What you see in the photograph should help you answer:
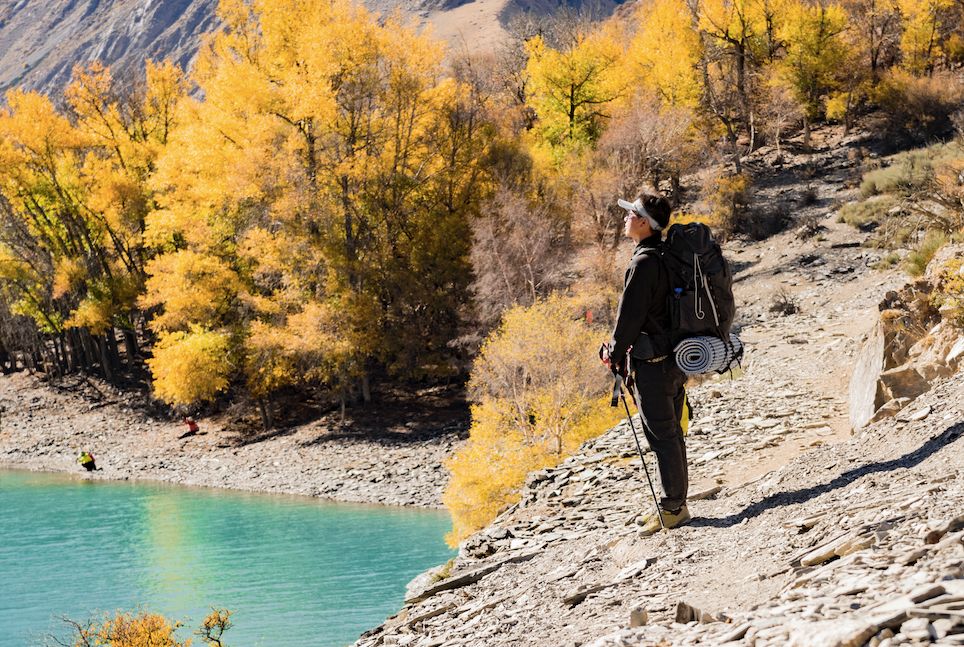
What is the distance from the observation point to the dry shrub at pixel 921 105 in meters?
39.0

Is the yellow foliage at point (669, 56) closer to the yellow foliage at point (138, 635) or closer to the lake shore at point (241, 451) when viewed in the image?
the lake shore at point (241, 451)

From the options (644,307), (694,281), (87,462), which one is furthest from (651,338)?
(87,462)

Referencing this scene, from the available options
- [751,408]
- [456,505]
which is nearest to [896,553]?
[751,408]

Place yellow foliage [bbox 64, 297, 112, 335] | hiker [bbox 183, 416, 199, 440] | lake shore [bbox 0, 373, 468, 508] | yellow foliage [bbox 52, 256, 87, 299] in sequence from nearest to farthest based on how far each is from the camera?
lake shore [bbox 0, 373, 468, 508] → hiker [bbox 183, 416, 199, 440] → yellow foliage [bbox 64, 297, 112, 335] → yellow foliage [bbox 52, 256, 87, 299]

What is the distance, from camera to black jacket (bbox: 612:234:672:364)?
17.2 feet

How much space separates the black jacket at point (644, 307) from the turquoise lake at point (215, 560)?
10.2 m

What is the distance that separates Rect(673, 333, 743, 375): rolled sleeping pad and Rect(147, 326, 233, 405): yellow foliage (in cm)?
2687

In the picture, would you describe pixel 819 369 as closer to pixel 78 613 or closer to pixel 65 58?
pixel 78 613

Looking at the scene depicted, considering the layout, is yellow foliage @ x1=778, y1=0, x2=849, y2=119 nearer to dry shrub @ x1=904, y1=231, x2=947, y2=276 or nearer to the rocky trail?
dry shrub @ x1=904, y1=231, x2=947, y2=276

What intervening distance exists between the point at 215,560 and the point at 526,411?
24.0ft

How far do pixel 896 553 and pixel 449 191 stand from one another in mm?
29315

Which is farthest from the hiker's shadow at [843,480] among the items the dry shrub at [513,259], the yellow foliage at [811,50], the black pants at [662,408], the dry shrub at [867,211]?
the yellow foliage at [811,50]

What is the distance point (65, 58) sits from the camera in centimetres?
19562

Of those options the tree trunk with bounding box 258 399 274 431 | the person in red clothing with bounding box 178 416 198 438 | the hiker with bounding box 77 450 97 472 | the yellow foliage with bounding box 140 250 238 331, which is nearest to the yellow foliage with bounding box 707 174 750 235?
the tree trunk with bounding box 258 399 274 431
